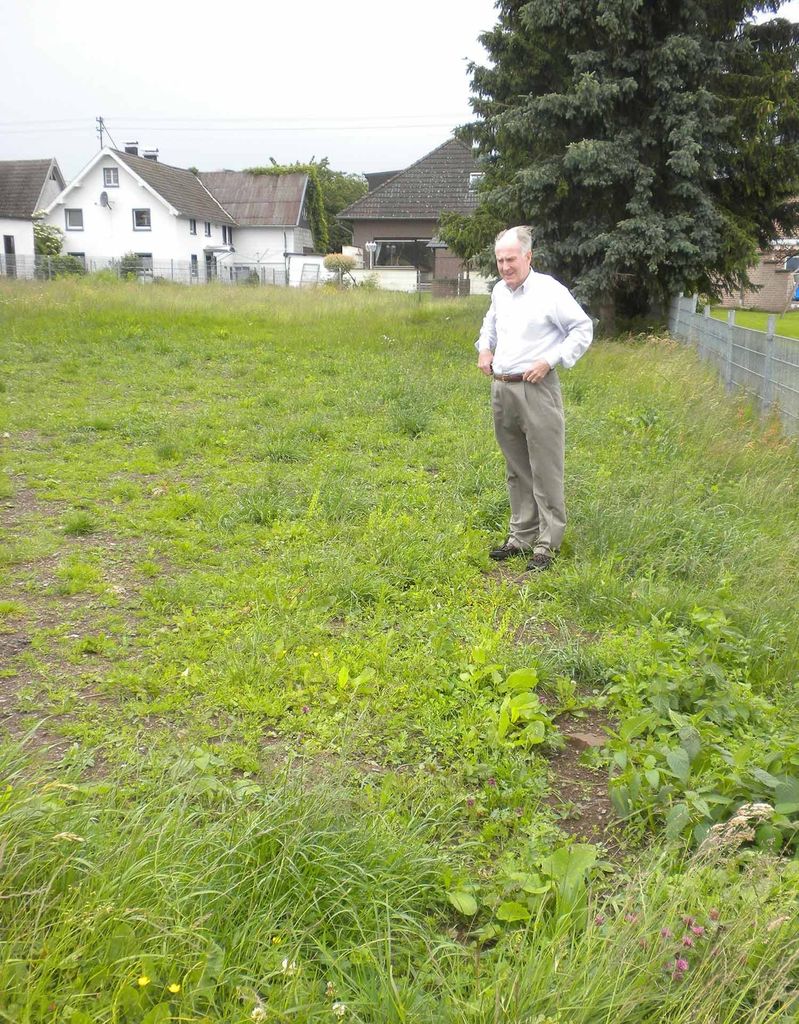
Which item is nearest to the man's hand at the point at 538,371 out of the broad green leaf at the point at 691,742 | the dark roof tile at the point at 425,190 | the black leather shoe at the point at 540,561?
the black leather shoe at the point at 540,561

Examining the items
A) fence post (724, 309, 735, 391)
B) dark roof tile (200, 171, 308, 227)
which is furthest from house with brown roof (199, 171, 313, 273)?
fence post (724, 309, 735, 391)

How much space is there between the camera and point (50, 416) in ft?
32.8

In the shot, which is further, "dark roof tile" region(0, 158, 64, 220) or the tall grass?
"dark roof tile" region(0, 158, 64, 220)

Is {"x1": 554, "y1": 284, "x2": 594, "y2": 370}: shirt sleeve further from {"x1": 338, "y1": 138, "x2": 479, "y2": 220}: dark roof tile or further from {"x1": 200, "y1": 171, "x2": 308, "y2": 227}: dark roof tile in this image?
{"x1": 200, "y1": 171, "x2": 308, "y2": 227}: dark roof tile

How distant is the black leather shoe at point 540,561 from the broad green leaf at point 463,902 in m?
2.99

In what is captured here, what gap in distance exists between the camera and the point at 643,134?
16.7 m

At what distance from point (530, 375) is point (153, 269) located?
45.4 m

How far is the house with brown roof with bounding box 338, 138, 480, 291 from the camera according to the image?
44.2 metres

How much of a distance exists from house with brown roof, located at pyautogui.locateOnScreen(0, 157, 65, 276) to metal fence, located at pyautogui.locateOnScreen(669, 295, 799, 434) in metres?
44.8

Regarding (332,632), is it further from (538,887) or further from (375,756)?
(538,887)

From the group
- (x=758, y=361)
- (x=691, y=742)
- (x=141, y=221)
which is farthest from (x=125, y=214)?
(x=691, y=742)

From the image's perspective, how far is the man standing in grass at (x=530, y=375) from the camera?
528cm

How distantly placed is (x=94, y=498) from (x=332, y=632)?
10.9 feet

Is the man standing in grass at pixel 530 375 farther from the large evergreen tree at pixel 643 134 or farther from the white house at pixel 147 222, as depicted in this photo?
the white house at pixel 147 222
